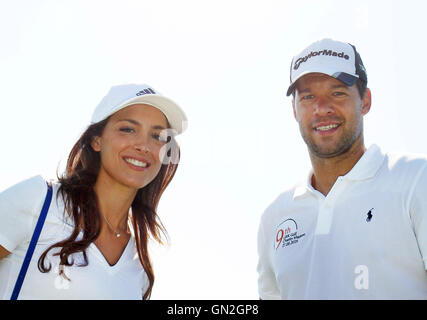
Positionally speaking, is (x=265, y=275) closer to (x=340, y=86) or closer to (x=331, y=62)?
(x=340, y=86)

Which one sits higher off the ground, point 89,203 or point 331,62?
point 331,62

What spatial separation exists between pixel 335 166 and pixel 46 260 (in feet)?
8.93

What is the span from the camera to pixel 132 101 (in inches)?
169

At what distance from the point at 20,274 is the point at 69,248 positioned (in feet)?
1.44

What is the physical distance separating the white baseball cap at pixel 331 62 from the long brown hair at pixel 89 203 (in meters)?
1.80

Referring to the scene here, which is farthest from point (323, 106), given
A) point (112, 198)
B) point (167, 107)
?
point (112, 198)

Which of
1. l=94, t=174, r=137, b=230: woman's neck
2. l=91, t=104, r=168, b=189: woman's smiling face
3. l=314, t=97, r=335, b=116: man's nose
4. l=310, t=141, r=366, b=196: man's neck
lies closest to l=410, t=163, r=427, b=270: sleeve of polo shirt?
l=310, t=141, r=366, b=196: man's neck

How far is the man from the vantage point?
345 cm

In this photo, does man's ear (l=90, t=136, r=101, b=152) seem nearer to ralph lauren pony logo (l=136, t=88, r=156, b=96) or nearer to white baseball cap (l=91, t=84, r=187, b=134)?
white baseball cap (l=91, t=84, r=187, b=134)

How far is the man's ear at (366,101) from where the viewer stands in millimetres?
4480

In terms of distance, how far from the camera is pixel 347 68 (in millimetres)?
4352

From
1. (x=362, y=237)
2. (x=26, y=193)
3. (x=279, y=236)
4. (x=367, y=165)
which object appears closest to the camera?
(x=26, y=193)
